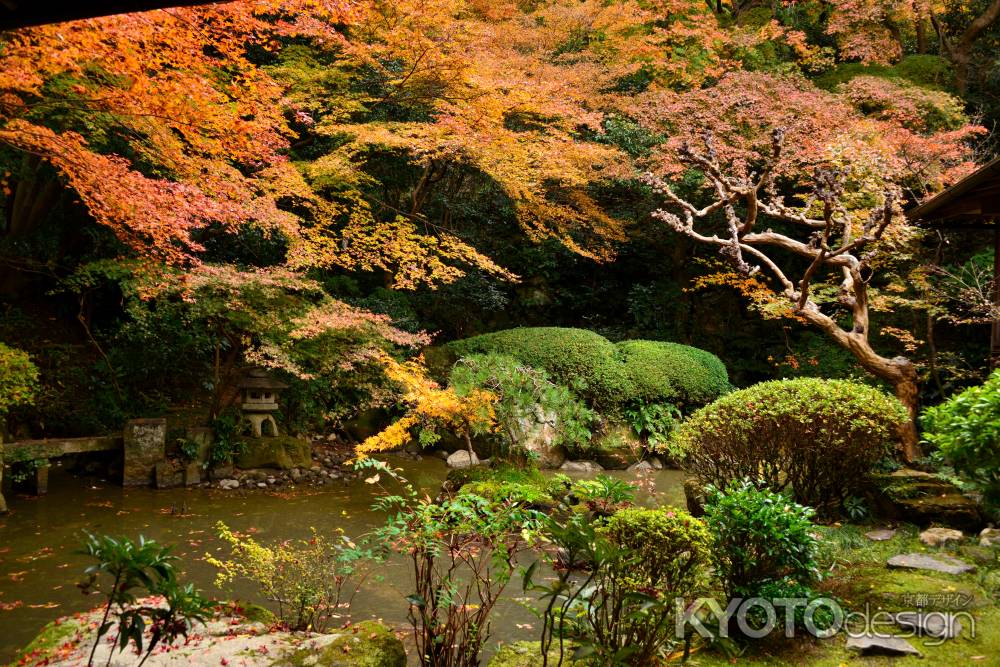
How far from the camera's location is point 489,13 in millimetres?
11406

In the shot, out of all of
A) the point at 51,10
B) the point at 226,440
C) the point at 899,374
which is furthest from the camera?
the point at 226,440

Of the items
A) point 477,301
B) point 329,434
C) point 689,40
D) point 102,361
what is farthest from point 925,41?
point 102,361

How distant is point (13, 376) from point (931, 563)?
26.6 ft

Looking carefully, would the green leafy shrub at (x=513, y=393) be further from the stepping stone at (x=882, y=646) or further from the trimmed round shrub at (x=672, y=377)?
the stepping stone at (x=882, y=646)

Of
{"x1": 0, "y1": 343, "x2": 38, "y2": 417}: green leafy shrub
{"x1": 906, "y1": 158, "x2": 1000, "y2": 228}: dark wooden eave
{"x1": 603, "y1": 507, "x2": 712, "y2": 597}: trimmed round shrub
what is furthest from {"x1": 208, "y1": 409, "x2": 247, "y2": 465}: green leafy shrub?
{"x1": 906, "y1": 158, "x2": 1000, "y2": 228}: dark wooden eave

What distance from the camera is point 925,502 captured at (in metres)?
5.12

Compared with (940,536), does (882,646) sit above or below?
below

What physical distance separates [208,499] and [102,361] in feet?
11.4

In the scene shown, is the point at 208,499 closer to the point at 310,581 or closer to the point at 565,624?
the point at 310,581

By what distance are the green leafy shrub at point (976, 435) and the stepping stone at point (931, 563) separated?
0.85 m

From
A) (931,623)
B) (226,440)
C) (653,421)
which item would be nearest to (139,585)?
(931,623)

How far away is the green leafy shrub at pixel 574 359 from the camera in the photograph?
981 cm

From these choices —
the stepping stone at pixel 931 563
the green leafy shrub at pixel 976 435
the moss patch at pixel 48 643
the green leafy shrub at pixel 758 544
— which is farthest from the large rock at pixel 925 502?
the moss patch at pixel 48 643

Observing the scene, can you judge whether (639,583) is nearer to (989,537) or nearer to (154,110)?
(989,537)
